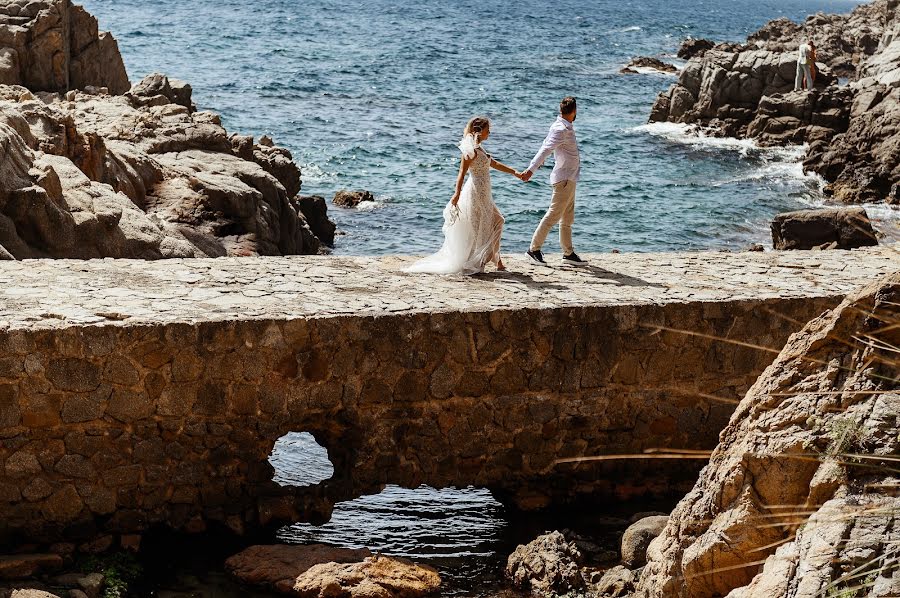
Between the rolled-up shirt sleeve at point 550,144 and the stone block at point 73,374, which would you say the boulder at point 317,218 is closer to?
the rolled-up shirt sleeve at point 550,144

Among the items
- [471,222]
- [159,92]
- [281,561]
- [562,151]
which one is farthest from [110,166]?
[159,92]

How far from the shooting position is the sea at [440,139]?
11.5 metres

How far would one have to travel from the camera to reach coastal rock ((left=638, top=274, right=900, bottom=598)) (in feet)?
16.1

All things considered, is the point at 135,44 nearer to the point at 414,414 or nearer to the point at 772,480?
the point at 414,414

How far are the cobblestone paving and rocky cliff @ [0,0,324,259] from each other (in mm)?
1765

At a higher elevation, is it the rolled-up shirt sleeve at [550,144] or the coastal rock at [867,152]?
the rolled-up shirt sleeve at [550,144]

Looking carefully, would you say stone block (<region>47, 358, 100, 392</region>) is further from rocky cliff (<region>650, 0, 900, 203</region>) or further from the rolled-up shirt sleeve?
rocky cliff (<region>650, 0, 900, 203</region>)

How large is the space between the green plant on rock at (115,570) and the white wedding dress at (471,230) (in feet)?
13.8

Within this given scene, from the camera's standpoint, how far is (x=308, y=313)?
33.3 ft

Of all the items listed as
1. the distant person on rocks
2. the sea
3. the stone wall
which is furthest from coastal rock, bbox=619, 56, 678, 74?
the stone wall

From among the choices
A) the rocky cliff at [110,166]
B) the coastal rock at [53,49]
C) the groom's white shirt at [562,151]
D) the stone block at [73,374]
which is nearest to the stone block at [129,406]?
the stone block at [73,374]

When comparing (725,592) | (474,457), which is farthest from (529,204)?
(725,592)

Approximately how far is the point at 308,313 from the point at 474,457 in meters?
2.15

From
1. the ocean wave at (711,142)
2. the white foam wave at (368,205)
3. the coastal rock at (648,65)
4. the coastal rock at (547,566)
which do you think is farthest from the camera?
the coastal rock at (648,65)
